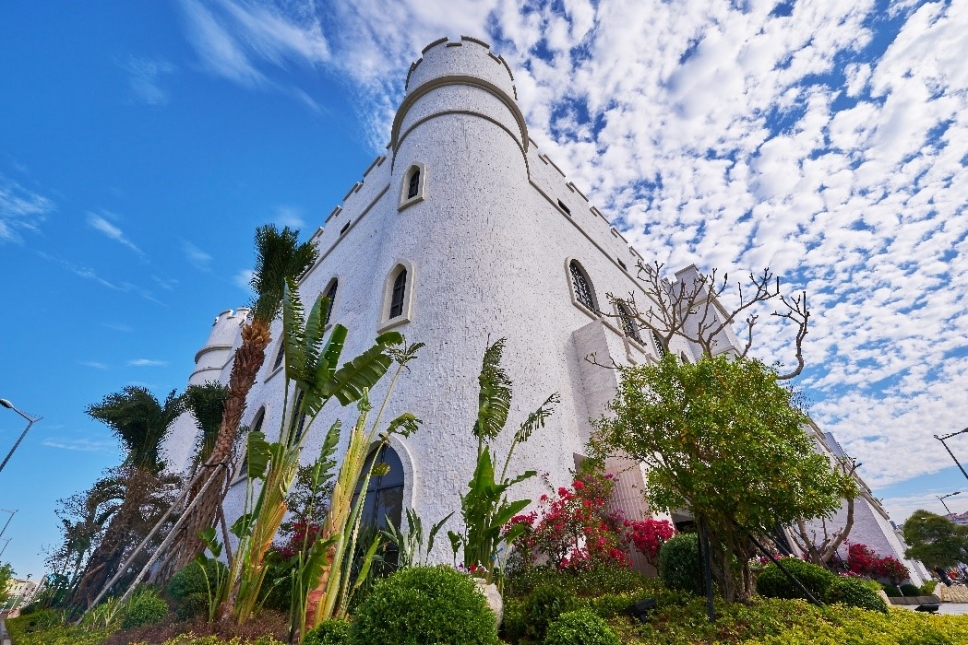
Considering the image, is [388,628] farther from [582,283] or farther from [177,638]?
[582,283]

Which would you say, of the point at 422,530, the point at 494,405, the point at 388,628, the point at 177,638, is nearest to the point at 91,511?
the point at 177,638

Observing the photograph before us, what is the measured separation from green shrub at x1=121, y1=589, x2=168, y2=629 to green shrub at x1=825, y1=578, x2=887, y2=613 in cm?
984

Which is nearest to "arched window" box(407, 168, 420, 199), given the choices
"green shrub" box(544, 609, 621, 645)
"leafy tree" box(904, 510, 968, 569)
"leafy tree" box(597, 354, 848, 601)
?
"leafy tree" box(597, 354, 848, 601)

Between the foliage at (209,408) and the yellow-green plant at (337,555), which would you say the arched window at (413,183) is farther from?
the foliage at (209,408)

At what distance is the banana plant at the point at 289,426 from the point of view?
17.4 feet

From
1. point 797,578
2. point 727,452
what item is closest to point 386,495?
point 727,452

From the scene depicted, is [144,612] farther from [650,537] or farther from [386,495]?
[650,537]

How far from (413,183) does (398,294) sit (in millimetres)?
3966

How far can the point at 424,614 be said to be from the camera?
3.45m

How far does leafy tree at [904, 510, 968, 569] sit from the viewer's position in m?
22.8

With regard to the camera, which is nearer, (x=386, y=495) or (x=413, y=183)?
(x=386, y=495)

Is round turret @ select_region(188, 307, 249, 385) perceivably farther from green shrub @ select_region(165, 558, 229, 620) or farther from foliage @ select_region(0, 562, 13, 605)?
green shrub @ select_region(165, 558, 229, 620)

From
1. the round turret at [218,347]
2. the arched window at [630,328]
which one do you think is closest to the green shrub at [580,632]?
the arched window at [630,328]

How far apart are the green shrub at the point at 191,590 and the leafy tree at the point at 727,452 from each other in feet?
21.1
